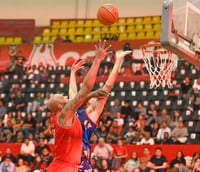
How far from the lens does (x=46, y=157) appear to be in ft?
50.1

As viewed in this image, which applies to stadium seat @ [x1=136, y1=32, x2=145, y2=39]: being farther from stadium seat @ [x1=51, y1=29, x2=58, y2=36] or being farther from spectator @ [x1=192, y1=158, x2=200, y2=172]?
spectator @ [x1=192, y1=158, x2=200, y2=172]

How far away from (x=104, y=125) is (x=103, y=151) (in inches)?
67.2

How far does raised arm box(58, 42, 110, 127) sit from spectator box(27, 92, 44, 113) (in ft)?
43.2

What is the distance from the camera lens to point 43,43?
22.8m

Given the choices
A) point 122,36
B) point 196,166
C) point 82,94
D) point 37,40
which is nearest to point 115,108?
point 122,36

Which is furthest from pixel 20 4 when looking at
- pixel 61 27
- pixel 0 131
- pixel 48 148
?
pixel 48 148

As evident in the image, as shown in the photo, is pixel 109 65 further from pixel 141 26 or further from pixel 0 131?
pixel 0 131

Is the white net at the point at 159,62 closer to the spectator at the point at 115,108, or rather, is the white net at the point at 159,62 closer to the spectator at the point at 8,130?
the spectator at the point at 115,108

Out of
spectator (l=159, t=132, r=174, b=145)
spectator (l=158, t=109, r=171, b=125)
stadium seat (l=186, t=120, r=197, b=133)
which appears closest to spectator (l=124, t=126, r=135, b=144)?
spectator (l=158, t=109, r=171, b=125)

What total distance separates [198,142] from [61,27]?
1067 centimetres

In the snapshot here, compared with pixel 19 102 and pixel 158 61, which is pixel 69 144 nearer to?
pixel 158 61

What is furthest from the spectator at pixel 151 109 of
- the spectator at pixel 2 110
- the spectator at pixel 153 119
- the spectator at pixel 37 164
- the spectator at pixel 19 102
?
the spectator at pixel 2 110

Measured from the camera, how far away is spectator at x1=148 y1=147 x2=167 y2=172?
538 inches

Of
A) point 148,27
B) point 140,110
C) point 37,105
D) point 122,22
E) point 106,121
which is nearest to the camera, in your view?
point 106,121
